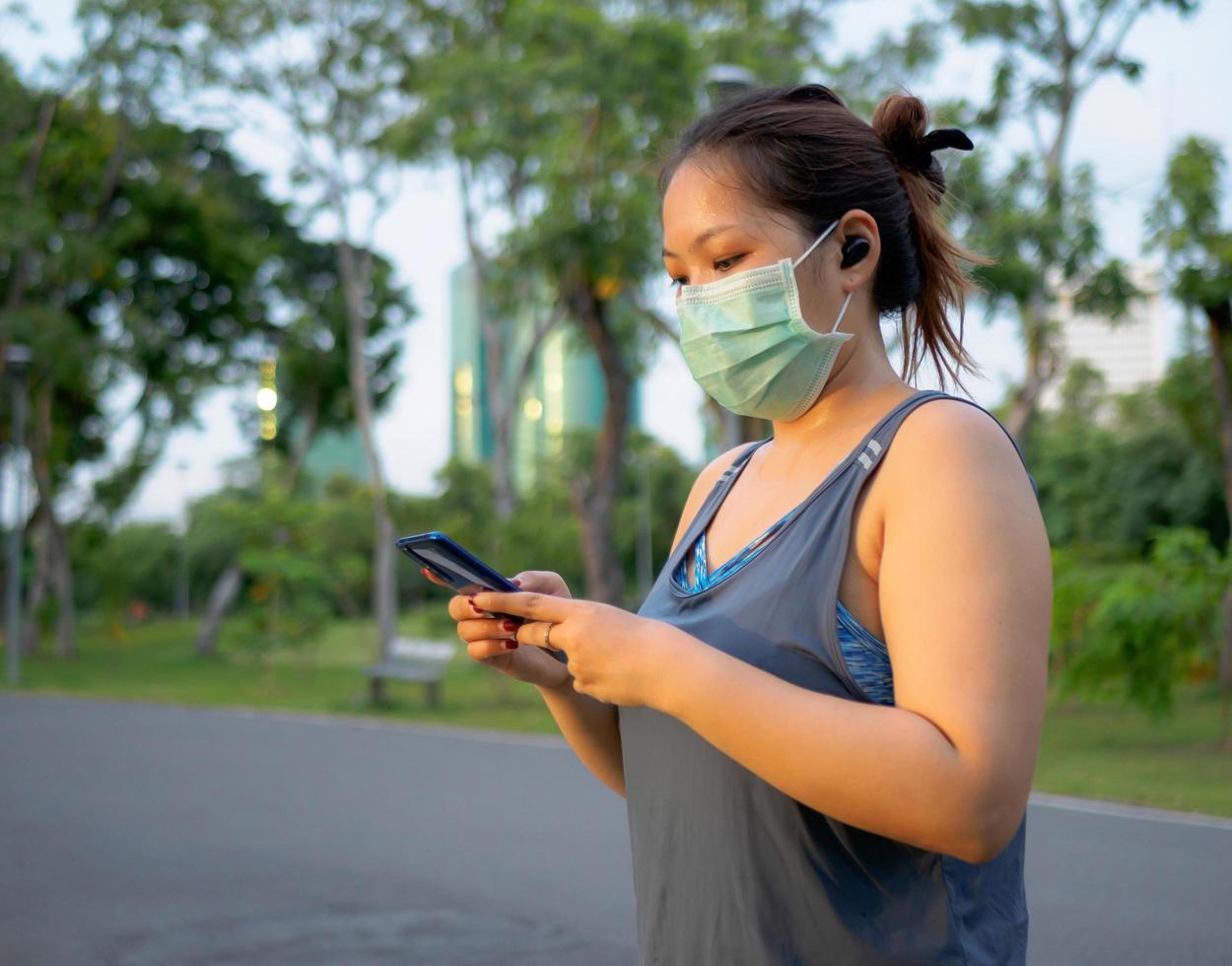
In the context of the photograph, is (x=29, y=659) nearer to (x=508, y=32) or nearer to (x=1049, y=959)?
(x=508, y=32)

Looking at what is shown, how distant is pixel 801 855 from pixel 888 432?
43cm

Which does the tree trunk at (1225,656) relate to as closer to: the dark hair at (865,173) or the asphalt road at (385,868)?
the asphalt road at (385,868)

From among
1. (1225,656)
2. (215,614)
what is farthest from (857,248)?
(215,614)

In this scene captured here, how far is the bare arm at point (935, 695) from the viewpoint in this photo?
4.25 feet

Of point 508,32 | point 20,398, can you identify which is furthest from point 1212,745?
point 20,398

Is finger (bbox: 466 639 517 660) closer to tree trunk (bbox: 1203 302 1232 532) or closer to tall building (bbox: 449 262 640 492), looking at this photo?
tree trunk (bbox: 1203 302 1232 532)

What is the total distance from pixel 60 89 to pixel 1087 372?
96.4ft

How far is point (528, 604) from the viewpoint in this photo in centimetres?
155

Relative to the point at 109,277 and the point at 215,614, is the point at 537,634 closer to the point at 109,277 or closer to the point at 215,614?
the point at 109,277

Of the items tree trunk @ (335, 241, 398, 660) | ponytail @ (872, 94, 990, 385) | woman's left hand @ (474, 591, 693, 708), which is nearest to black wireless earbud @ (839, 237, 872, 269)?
ponytail @ (872, 94, 990, 385)

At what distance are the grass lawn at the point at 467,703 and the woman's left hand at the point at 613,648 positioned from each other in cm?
848

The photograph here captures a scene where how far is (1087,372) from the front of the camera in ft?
140

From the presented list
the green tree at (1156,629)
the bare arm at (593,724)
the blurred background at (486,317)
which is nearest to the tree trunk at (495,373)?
the blurred background at (486,317)

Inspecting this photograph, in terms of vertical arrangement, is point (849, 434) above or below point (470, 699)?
above
